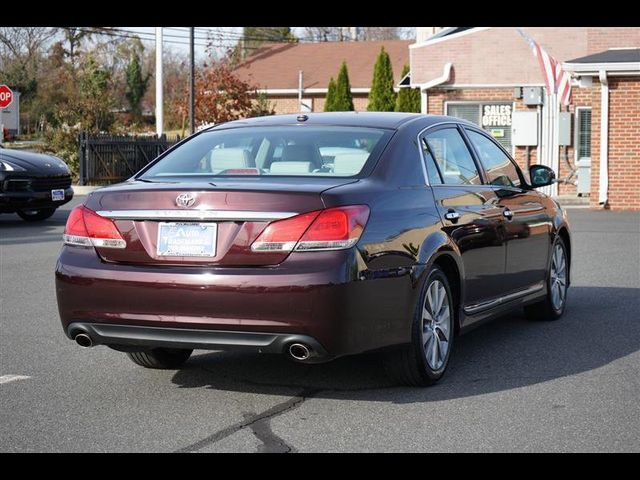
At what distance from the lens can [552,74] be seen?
25594 millimetres

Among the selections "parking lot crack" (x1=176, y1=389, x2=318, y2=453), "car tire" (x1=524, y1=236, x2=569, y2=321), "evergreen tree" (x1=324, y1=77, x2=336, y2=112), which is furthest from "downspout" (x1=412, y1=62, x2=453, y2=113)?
"parking lot crack" (x1=176, y1=389, x2=318, y2=453)

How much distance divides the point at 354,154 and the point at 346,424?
1.65 meters

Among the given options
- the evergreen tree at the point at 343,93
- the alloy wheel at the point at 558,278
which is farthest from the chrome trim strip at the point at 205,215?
the evergreen tree at the point at 343,93

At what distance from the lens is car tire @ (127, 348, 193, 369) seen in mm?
6840

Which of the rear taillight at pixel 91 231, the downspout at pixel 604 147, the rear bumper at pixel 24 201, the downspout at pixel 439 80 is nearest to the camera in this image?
the rear taillight at pixel 91 231

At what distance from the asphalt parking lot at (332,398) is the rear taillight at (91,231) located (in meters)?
0.85

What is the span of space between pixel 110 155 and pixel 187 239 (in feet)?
84.3

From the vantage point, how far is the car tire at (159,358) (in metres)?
6.84

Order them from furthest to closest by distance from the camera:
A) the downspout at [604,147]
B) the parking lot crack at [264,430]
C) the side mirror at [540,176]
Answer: the downspout at [604,147] → the side mirror at [540,176] → the parking lot crack at [264,430]

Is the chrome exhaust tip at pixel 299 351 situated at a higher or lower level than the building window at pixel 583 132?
lower

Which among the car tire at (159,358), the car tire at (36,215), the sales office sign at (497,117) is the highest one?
the sales office sign at (497,117)

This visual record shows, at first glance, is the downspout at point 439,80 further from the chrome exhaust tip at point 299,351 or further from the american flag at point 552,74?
the chrome exhaust tip at point 299,351

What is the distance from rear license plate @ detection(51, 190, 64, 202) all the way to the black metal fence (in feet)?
38.7
